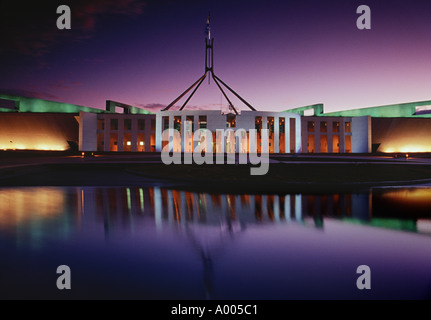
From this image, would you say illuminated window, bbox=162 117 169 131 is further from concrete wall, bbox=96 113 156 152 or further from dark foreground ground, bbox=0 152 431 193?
dark foreground ground, bbox=0 152 431 193

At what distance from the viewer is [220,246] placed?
532cm

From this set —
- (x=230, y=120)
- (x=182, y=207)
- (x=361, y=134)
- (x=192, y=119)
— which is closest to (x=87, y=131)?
(x=192, y=119)

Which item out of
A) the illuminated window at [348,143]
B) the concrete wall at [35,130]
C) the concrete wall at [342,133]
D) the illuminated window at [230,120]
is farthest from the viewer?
the illuminated window at [348,143]

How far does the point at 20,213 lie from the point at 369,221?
8.93 meters

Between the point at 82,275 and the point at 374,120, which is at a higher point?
the point at 374,120

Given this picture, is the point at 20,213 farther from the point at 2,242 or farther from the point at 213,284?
the point at 213,284

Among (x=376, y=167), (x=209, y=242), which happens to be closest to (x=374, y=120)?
(x=376, y=167)

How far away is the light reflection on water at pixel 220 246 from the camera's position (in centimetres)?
367

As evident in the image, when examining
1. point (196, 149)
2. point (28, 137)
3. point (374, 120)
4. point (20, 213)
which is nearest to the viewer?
point (20, 213)

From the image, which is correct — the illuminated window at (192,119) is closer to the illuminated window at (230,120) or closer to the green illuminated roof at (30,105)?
the illuminated window at (230,120)

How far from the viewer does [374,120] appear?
184 ft

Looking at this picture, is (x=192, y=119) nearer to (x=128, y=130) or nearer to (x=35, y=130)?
(x=128, y=130)

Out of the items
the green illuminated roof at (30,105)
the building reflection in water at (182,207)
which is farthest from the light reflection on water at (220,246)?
the green illuminated roof at (30,105)

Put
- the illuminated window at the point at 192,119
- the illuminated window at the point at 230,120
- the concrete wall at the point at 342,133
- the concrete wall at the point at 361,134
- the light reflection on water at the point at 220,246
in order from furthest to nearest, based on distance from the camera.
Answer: the concrete wall at the point at 342,133, the concrete wall at the point at 361,134, the illuminated window at the point at 192,119, the illuminated window at the point at 230,120, the light reflection on water at the point at 220,246
